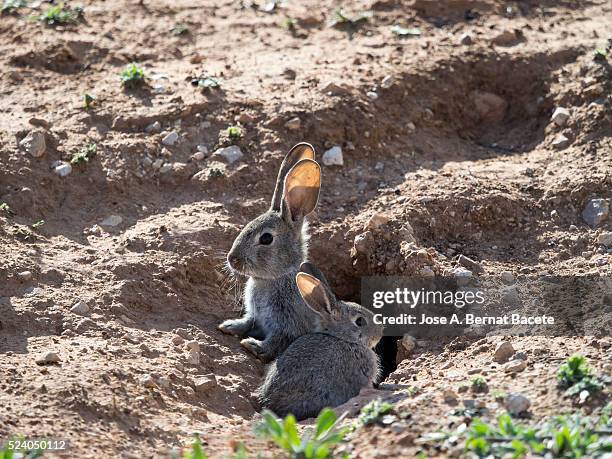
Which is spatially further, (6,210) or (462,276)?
(6,210)

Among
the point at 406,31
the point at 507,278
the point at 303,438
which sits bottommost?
the point at 303,438

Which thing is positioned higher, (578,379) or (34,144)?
(34,144)

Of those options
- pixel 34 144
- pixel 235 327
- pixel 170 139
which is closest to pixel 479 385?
pixel 235 327

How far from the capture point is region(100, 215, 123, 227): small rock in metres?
7.36

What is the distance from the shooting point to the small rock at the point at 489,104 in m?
8.84

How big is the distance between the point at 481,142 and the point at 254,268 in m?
3.00

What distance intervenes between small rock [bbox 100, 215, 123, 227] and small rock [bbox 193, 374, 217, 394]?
1830 millimetres

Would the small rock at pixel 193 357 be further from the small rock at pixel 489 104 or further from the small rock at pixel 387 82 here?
the small rock at pixel 489 104

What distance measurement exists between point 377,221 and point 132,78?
9.34 ft

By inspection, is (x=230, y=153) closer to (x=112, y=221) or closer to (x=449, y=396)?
(x=112, y=221)

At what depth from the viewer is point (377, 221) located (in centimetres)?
743

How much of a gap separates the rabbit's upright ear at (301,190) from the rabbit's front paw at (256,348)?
1.04 m

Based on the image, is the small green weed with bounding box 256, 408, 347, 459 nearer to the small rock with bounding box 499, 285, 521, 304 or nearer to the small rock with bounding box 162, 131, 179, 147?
the small rock with bounding box 499, 285, 521, 304

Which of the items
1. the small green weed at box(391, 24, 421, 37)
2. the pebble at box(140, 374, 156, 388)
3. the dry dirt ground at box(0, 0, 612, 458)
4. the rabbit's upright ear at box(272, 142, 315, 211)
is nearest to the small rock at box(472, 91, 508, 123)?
the dry dirt ground at box(0, 0, 612, 458)
